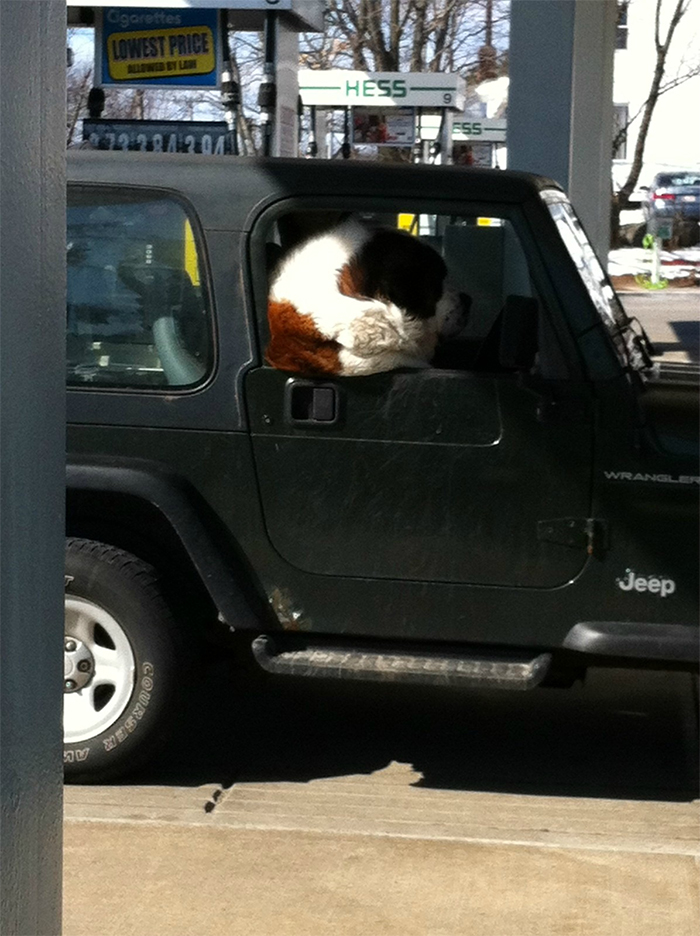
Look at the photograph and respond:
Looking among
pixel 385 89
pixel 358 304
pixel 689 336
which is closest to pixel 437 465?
pixel 358 304

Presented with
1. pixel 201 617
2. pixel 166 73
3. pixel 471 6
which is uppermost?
pixel 471 6

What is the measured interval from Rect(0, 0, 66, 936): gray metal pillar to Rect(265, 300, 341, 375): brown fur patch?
9.43 ft

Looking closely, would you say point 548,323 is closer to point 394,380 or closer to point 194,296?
point 394,380

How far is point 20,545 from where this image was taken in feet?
5.85

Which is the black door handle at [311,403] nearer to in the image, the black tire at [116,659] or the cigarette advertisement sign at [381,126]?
the black tire at [116,659]

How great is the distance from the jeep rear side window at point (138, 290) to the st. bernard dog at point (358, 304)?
257 mm

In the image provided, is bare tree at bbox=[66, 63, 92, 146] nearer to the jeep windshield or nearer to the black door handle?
the jeep windshield

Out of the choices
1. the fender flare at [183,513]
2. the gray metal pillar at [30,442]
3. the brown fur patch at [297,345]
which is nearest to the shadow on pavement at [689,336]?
the brown fur patch at [297,345]

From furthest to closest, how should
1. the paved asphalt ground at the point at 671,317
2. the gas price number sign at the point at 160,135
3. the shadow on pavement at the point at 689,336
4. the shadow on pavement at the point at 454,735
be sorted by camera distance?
the paved asphalt ground at the point at 671,317
the shadow on pavement at the point at 689,336
the gas price number sign at the point at 160,135
the shadow on pavement at the point at 454,735

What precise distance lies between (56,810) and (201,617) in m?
3.07

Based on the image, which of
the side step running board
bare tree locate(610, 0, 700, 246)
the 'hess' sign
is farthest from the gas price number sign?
bare tree locate(610, 0, 700, 246)

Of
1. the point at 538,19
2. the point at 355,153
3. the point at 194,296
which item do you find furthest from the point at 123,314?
the point at 355,153

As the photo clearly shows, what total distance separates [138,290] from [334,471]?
2.73 feet

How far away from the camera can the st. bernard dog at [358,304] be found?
4719 millimetres
